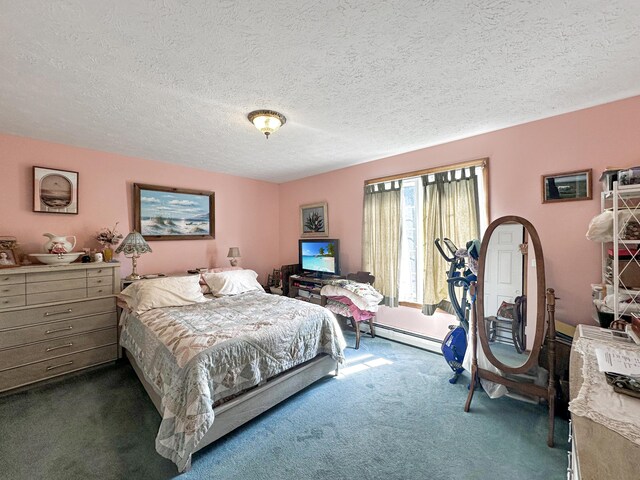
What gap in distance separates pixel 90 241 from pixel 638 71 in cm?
517

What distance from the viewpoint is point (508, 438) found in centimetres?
183

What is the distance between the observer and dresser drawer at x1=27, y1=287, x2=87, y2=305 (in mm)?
2520

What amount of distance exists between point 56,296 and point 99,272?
394 millimetres

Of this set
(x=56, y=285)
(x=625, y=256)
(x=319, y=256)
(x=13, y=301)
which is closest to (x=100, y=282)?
(x=56, y=285)

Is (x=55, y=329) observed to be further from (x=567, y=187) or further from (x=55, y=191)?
(x=567, y=187)

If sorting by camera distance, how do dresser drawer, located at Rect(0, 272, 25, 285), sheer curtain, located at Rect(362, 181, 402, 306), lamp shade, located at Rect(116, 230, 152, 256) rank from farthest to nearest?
sheer curtain, located at Rect(362, 181, 402, 306), lamp shade, located at Rect(116, 230, 152, 256), dresser drawer, located at Rect(0, 272, 25, 285)

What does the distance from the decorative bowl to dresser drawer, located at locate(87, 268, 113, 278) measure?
21 centimetres

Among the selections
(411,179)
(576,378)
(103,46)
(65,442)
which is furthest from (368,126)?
(65,442)

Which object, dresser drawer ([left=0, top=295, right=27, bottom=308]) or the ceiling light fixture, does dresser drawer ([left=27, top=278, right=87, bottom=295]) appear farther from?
the ceiling light fixture

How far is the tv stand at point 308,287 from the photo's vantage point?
3.83m

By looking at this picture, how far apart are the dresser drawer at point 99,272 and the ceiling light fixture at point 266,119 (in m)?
2.33

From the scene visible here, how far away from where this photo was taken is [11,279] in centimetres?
241

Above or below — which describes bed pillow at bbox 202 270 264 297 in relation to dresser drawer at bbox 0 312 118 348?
above

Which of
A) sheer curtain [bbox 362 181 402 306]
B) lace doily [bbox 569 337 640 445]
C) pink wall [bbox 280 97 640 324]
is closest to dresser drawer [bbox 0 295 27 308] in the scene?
sheer curtain [bbox 362 181 402 306]
